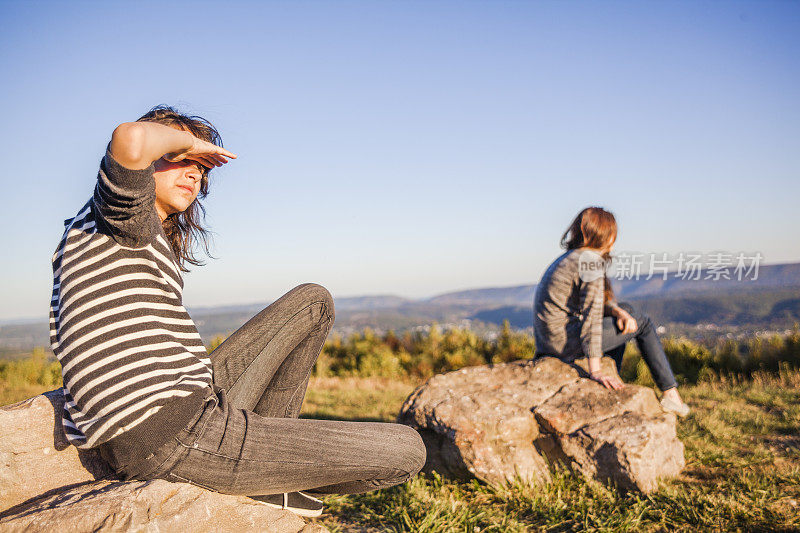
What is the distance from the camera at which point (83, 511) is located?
1.63 meters

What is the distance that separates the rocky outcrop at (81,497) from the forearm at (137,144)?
110 centimetres

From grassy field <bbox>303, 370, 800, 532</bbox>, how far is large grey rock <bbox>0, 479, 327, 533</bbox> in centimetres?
112

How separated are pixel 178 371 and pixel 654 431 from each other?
293cm

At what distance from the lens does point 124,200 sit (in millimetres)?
1629

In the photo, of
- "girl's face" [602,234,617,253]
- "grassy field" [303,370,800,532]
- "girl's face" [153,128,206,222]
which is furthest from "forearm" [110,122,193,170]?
"girl's face" [602,234,617,253]

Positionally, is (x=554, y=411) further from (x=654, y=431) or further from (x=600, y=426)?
(x=654, y=431)

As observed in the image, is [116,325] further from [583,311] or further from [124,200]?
[583,311]

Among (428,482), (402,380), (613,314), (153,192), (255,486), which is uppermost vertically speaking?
(153,192)

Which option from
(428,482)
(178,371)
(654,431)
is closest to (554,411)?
(654,431)

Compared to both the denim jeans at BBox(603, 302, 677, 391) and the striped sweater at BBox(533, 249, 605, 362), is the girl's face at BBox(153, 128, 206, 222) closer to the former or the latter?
the striped sweater at BBox(533, 249, 605, 362)

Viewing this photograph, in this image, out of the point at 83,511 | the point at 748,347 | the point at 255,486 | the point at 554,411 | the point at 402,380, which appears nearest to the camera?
the point at 83,511

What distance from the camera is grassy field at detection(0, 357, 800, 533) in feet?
9.23

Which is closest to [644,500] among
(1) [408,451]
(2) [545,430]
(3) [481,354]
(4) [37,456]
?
(2) [545,430]

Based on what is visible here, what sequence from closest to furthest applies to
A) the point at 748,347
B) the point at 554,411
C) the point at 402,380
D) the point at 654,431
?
the point at 654,431 < the point at 554,411 < the point at 748,347 < the point at 402,380
